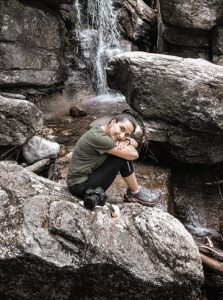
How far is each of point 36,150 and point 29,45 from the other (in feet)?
15.0

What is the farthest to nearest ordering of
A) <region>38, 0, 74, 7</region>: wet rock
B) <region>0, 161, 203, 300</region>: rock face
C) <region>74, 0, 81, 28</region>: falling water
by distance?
<region>74, 0, 81, 28</region>: falling water, <region>38, 0, 74, 7</region>: wet rock, <region>0, 161, 203, 300</region>: rock face

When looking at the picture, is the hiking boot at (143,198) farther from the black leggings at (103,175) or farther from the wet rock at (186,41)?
the wet rock at (186,41)

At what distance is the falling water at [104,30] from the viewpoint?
1347 centimetres

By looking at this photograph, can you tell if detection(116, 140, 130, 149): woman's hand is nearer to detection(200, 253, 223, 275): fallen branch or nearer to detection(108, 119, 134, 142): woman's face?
detection(108, 119, 134, 142): woman's face

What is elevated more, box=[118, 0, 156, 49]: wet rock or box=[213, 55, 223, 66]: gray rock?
box=[118, 0, 156, 49]: wet rock

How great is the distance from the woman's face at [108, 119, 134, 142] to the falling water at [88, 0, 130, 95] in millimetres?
8957

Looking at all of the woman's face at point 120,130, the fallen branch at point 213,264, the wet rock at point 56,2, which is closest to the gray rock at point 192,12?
the wet rock at point 56,2

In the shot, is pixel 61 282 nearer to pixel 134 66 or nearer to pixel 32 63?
pixel 134 66

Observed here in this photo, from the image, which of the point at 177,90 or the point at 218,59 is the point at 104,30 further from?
the point at 177,90

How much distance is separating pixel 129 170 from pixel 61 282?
5.47ft

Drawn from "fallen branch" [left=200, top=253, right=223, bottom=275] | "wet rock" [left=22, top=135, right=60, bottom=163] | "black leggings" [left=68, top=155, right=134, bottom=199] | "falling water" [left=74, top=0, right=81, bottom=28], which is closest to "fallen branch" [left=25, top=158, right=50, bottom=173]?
"wet rock" [left=22, top=135, right=60, bottom=163]

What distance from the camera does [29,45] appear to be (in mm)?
10656

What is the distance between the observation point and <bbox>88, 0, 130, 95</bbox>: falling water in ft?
44.2

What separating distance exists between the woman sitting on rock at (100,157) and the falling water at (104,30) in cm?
892
